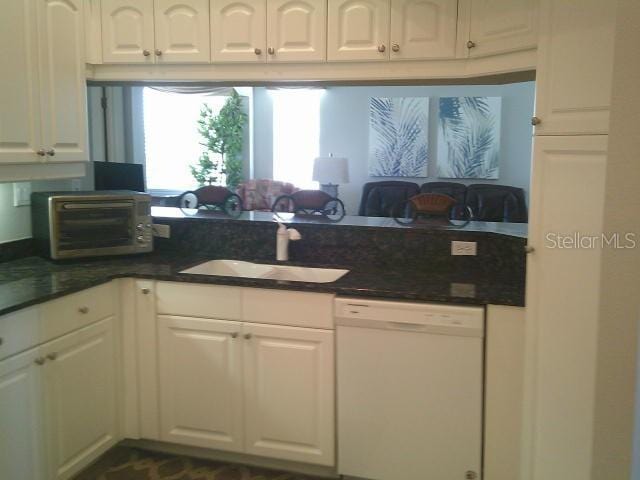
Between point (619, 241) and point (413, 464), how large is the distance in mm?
1815

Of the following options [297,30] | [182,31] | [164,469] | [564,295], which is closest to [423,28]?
[297,30]

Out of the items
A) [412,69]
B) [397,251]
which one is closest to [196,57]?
[412,69]

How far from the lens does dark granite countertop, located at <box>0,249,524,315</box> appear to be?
2.34m

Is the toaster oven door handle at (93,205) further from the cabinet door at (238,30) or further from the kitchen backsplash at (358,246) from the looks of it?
the cabinet door at (238,30)

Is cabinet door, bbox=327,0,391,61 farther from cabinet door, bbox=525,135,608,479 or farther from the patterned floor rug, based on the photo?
the patterned floor rug

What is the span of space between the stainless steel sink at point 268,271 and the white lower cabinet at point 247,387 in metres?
0.33

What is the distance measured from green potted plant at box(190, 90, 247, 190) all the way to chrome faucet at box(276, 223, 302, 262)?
478 centimetres

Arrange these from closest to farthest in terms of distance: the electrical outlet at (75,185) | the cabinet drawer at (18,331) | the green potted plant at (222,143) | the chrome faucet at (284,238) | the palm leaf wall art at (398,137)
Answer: the cabinet drawer at (18,331) → the chrome faucet at (284,238) → the electrical outlet at (75,185) → the palm leaf wall art at (398,137) → the green potted plant at (222,143)

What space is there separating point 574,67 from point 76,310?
206 centimetres

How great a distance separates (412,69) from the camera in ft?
8.66

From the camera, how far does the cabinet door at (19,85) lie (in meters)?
2.49

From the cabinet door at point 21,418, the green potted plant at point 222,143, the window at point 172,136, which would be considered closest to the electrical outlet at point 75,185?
the cabinet door at point 21,418

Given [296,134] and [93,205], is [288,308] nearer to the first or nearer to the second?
[93,205]

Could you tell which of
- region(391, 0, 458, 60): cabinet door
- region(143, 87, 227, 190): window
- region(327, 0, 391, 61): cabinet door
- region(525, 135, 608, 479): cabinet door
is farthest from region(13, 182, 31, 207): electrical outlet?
region(143, 87, 227, 190): window
